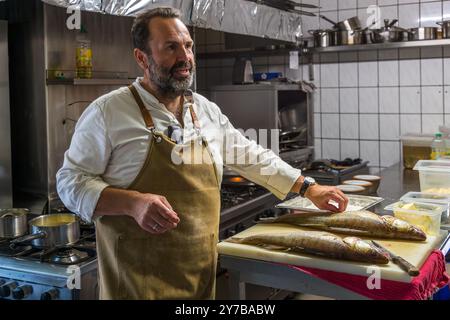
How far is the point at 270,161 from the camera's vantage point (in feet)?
6.73

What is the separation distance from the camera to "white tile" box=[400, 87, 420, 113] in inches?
160

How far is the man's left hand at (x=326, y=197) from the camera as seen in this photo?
1934mm

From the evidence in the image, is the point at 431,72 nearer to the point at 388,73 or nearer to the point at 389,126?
the point at 388,73

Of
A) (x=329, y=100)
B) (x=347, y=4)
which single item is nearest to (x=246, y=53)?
(x=329, y=100)

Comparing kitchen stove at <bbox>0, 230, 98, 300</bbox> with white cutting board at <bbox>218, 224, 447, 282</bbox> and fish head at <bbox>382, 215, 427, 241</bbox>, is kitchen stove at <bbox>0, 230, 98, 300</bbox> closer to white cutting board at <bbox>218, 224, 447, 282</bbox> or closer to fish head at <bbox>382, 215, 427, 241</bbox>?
white cutting board at <bbox>218, 224, 447, 282</bbox>

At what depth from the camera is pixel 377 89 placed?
4.19 m

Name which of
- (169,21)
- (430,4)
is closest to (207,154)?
(169,21)

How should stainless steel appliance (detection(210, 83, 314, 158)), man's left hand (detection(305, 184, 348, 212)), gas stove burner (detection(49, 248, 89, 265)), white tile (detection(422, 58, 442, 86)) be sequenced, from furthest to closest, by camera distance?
white tile (detection(422, 58, 442, 86))
stainless steel appliance (detection(210, 83, 314, 158))
gas stove burner (detection(49, 248, 89, 265))
man's left hand (detection(305, 184, 348, 212))

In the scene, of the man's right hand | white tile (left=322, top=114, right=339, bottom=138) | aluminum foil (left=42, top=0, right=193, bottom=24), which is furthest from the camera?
white tile (left=322, top=114, right=339, bottom=138)

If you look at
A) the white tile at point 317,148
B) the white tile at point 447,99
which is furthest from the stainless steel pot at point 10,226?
the white tile at point 447,99

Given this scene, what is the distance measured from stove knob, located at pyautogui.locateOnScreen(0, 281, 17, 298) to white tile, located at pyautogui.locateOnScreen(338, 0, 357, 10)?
326 cm

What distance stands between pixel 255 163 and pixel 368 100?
2.46 m

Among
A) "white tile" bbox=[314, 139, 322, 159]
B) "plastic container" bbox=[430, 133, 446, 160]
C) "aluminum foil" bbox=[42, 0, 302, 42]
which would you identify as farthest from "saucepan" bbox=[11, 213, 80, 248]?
"white tile" bbox=[314, 139, 322, 159]
